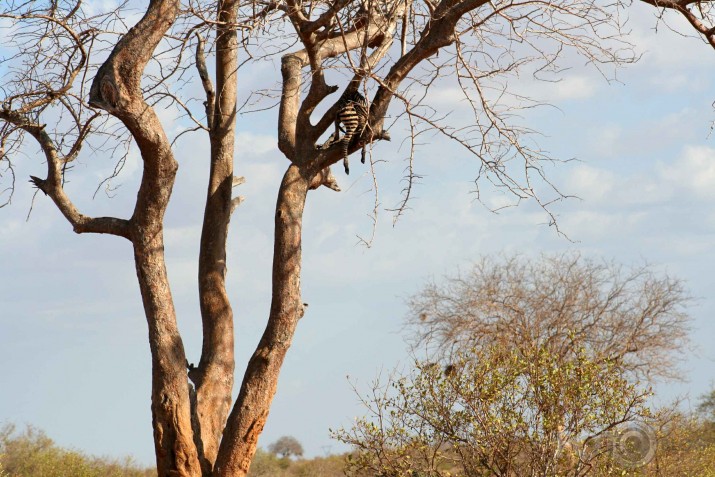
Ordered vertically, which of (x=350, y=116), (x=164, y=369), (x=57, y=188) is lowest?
(x=164, y=369)

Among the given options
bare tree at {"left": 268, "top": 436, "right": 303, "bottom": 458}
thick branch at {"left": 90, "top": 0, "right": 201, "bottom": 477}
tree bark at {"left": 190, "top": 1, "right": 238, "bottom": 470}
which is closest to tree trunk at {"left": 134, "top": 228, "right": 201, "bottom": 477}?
thick branch at {"left": 90, "top": 0, "right": 201, "bottom": 477}

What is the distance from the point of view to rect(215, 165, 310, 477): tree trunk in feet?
21.6

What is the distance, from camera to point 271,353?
6641 mm

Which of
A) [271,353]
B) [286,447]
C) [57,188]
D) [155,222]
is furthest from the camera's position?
[286,447]

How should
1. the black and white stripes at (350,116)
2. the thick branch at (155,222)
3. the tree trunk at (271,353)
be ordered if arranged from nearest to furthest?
the thick branch at (155,222), the tree trunk at (271,353), the black and white stripes at (350,116)

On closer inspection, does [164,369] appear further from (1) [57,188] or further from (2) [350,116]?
(2) [350,116]

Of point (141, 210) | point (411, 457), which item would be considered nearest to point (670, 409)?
point (411, 457)

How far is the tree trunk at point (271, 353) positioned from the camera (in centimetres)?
658

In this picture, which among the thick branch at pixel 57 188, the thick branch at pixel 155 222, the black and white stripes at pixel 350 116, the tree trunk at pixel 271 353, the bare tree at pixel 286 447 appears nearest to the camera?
the thick branch at pixel 155 222

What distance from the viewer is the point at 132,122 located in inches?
249
